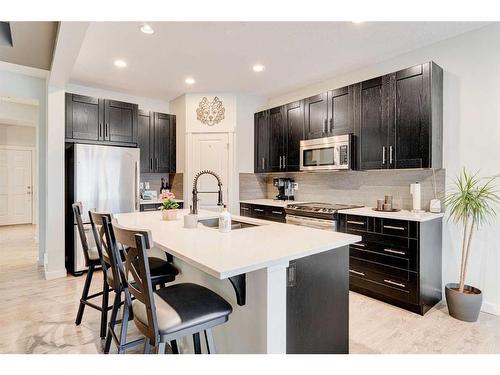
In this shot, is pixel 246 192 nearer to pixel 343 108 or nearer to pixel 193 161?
pixel 193 161

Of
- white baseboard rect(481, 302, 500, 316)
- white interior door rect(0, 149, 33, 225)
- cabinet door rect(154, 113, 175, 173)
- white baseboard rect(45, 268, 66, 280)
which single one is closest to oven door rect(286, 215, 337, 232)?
white baseboard rect(481, 302, 500, 316)

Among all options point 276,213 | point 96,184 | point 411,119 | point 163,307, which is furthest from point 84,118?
point 411,119

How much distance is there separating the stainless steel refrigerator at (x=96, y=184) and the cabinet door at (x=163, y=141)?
2.29 ft

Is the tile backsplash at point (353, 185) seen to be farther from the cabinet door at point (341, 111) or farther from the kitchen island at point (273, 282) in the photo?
the kitchen island at point (273, 282)

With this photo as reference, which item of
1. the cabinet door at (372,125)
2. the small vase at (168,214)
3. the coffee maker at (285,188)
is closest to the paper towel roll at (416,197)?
the cabinet door at (372,125)

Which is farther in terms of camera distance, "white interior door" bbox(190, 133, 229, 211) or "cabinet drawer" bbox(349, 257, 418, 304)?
"white interior door" bbox(190, 133, 229, 211)

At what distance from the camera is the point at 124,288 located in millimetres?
1677

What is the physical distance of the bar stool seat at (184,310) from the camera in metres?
1.32

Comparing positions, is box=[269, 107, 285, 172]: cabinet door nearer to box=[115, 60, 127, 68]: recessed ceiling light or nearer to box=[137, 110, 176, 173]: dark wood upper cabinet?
box=[137, 110, 176, 173]: dark wood upper cabinet

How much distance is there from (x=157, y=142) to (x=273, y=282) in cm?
414

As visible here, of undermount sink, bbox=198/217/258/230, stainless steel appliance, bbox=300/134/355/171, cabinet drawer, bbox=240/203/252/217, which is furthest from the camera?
cabinet drawer, bbox=240/203/252/217

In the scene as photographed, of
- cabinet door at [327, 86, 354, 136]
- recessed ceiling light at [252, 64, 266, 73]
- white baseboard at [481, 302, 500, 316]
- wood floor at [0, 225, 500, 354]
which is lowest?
wood floor at [0, 225, 500, 354]

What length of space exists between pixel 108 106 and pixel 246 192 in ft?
8.10

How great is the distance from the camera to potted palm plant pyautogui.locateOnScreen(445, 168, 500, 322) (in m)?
2.55
